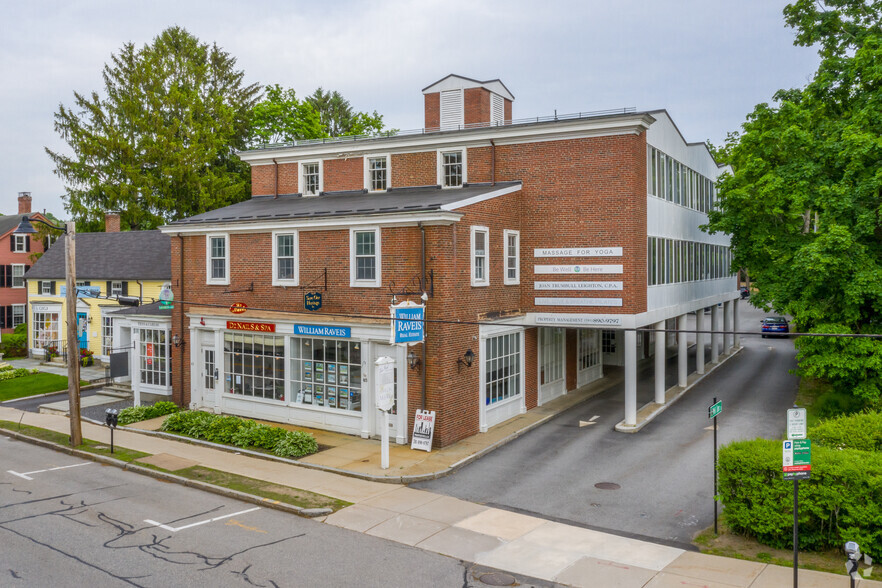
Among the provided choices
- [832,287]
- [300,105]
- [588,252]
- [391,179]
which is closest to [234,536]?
[588,252]

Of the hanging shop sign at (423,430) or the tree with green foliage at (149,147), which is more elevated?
the tree with green foliage at (149,147)

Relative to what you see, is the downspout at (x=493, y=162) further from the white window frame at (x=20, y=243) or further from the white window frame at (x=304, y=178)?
the white window frame at (x=20, y=243)

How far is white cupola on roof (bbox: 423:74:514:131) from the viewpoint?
2680 centimetres

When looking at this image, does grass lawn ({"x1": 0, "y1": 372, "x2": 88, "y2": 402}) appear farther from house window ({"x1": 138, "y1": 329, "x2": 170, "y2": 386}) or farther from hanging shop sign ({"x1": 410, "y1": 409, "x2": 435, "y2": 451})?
hanging shop sign ({"x1": 410, "y1": 409, "x2": 435, "y2": 451})

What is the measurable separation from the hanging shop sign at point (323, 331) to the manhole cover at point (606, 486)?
8342 mm

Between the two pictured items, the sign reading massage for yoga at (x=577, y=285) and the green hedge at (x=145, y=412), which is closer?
the sign reading massage for yoga at (x=577, y=285)

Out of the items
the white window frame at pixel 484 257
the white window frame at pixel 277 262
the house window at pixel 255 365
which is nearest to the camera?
the white window frame at pixel 484 257

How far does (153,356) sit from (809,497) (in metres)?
22.8

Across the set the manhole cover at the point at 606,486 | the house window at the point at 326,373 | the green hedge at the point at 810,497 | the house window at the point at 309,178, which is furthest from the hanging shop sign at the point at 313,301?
the green hedge at the point at 810,497

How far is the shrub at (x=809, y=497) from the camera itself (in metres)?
10.8

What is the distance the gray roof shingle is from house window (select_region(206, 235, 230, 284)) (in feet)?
39.8

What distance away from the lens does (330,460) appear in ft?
58.0

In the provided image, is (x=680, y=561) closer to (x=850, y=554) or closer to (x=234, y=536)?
(x=850, y=554)

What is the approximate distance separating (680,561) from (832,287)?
12.3 meters
